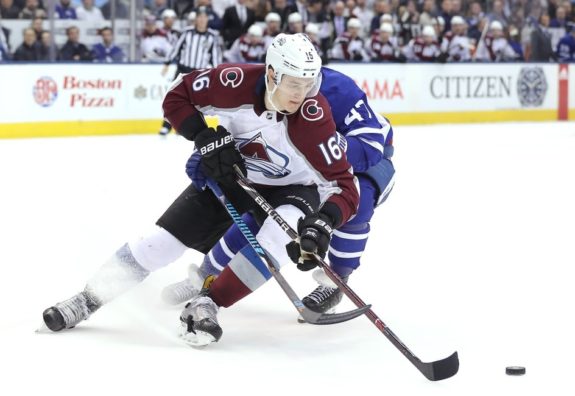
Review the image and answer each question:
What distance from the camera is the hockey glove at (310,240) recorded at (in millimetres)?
3262

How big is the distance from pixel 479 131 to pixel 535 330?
8.90m

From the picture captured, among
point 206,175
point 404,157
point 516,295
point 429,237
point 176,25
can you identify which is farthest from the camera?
point 176,25

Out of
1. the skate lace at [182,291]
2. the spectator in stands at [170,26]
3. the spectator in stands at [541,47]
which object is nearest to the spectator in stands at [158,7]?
the spectator in stands at [170,26]

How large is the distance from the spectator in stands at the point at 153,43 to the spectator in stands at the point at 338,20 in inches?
89.8

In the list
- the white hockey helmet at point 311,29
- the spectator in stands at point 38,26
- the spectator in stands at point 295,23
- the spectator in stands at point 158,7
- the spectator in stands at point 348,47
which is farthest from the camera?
the spectator in stands at point 348,47

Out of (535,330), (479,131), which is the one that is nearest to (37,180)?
(535,330)

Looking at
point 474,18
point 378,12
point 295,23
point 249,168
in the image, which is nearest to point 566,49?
point 474,18

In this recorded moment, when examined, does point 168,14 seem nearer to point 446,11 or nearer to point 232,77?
point 446,11

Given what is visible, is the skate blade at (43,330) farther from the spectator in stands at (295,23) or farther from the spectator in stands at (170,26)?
the spectator in stands at (295,23)

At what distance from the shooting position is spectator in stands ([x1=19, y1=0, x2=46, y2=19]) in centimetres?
1104

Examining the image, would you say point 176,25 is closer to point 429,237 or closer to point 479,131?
point 479,131

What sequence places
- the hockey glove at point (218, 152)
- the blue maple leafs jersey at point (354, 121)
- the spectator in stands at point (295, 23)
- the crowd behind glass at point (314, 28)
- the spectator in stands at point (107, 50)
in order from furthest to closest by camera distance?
the spectator in stands at point (295, 23)
the spectator in stands at point (107, 50)
the crowd behind glass at point (314, 28)
the blue maple leafs jersey at point (354, 121)
the hockey glove at point (218, 152)

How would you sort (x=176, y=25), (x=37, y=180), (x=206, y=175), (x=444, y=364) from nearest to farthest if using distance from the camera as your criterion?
(x=444, y=364) → (x=206, y=175) → (x=37, y=180) → (x=176, y=25)

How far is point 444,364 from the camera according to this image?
9.94ft
